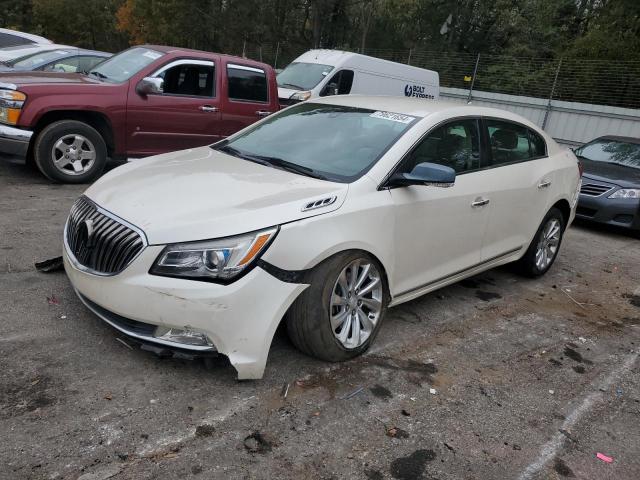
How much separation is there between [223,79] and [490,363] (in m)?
5.40

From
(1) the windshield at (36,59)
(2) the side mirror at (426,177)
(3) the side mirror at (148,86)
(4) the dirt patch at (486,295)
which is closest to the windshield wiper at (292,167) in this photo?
(2) the side mirror at (426,177)

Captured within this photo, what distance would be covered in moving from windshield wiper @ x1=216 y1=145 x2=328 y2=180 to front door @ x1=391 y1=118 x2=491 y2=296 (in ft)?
1.72

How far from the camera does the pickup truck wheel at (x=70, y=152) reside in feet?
20.3

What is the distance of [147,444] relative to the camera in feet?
7.86

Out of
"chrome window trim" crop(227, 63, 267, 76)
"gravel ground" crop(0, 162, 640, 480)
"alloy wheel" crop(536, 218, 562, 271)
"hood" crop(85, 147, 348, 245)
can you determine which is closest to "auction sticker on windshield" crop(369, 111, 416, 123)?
"hood" crop(85, 147, 348, 245)

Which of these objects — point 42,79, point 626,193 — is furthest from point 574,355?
point 42,79

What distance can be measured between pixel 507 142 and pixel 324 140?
1.74 metres

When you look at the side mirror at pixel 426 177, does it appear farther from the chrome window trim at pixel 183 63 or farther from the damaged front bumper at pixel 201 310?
the chrome window trim at pixel 183 63

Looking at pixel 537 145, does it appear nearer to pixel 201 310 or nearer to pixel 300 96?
pixel 201 310

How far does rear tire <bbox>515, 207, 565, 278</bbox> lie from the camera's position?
16.6 ft

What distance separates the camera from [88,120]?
254 inches

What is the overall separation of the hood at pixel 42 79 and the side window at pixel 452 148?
4.55 meters

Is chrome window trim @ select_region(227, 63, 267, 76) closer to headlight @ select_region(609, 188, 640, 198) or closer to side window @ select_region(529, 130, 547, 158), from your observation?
side window @ select_region(529, 130, 547, 158)

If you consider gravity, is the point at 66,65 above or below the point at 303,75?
below
